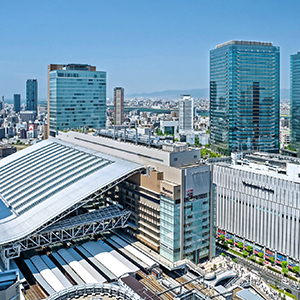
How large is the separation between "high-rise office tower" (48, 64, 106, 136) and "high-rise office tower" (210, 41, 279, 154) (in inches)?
1402

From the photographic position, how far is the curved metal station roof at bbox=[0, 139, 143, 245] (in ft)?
118

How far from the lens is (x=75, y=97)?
100 meters

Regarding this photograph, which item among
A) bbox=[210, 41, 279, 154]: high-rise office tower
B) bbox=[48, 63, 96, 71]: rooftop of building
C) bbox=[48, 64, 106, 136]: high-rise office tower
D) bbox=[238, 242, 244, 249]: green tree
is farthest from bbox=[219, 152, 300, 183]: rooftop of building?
bbox=[48, 63, 96, 71]: rooftop of building

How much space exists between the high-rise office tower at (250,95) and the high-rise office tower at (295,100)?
10281 mm

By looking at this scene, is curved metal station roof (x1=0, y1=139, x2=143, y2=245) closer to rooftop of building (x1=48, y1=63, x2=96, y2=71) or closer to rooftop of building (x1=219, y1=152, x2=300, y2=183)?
rooftop of building (x1=219, y1=152, x2=300, y2=183)

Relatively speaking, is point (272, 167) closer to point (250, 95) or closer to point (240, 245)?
point (240, 245)

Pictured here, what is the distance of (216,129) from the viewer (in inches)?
4090

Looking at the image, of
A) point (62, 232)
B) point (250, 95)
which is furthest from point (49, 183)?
point (250, 95)

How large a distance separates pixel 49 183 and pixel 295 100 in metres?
84.3

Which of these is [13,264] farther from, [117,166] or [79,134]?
[79,134]

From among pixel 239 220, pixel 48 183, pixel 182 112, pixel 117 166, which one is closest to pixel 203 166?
pixel 117 166

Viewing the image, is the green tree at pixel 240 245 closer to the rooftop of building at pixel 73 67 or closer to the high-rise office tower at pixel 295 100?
the high-rise office tower at pixel 295 100

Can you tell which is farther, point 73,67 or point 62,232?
point 73,67

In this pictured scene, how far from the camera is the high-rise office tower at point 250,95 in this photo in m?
93.8
